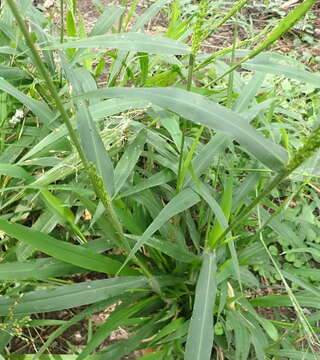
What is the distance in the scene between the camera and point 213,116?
0.65m

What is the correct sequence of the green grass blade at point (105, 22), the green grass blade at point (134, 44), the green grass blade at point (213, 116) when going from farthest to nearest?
1. the green grass blade at point (105, 22)
2. the green grass blade at point (134, 44)
3. the green grass blade at point (213, 116)

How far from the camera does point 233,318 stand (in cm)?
107

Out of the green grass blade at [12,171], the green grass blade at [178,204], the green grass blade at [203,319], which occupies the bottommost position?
the green grass blade at [203,319]

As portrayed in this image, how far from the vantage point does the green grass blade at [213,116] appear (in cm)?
62

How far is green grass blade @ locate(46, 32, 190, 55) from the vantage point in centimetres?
75

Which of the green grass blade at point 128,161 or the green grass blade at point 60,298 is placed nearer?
the green grass blade at point 60,298

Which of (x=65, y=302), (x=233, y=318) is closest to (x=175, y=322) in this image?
(x=233, y=318)

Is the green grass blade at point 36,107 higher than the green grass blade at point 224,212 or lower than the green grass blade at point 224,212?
higher

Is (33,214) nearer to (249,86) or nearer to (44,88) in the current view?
(44,88)

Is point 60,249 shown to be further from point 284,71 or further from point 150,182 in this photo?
point 284,71

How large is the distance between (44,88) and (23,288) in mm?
666

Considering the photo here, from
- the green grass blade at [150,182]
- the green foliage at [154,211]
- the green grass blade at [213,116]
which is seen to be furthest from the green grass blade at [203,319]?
the green grass blade at [213,116]

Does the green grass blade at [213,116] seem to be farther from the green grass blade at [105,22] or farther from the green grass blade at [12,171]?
the green grass blade at [105,22]

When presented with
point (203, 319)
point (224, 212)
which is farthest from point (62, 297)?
point (224, 212)
